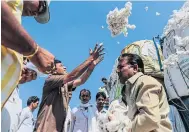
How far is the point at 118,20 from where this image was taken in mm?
5988

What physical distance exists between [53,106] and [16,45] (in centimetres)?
226

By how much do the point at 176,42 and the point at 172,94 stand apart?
165 cm

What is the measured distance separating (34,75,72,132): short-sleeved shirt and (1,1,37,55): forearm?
2125 millimetres

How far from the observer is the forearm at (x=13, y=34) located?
117cm

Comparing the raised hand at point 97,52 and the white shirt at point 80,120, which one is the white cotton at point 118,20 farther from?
the raised hand at point 97,52

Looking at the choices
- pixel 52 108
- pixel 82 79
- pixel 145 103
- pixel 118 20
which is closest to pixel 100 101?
pixel 118 20

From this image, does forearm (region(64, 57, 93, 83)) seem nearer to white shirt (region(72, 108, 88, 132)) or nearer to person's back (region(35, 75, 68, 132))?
person's back (region(35, 75, 68, 132))

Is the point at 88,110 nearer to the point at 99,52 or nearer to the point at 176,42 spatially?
the point at 99,52

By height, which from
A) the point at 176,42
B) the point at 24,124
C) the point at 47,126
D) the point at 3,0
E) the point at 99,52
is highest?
the point at 176,42

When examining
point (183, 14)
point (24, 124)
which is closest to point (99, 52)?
point (24, 124)

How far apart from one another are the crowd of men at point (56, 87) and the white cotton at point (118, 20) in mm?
1670

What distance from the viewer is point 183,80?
9.45 metres

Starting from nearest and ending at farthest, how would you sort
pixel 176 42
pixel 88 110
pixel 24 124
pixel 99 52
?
1. pixel 99 52
2. pixel 24 124
3. pixel 88 110
4. pixel 176 42

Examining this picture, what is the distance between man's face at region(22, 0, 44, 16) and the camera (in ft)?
4.45
